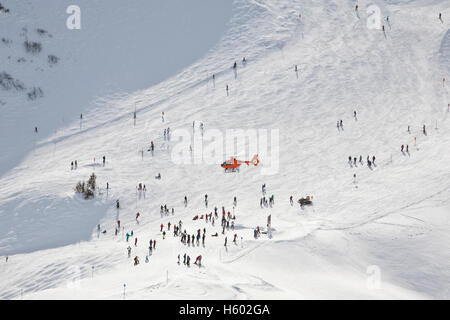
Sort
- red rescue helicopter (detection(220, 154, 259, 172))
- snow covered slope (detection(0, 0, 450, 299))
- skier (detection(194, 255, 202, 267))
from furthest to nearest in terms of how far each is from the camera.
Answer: red rescue helicopter (detection(220, 154, 259, 172))
snow covered slope (detection(0, 0, 450, 299))
skier (detection(194, 255, 202, 267))

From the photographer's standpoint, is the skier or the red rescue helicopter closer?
the skier

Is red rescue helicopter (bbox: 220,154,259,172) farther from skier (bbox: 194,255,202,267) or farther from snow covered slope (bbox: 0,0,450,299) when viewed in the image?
skier (bbox: 194,255,202,267)

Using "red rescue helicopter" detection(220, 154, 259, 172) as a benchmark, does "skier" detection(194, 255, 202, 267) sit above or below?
below

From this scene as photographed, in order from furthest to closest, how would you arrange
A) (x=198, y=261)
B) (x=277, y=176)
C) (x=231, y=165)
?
1. (x=231, y=165)
2. (x=277, y=176)
3. (x=198, y=261)

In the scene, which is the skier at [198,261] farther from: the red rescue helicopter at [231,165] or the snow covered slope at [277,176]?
the red rescue helicopter at [231,165]

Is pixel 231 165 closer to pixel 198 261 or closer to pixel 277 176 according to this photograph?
pixel 277 176

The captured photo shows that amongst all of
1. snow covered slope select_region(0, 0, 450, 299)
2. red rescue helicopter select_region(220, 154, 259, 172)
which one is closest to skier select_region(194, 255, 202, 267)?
snow covered slope select_region(0, 0, 450, 299)

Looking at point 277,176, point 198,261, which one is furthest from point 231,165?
point 198,261

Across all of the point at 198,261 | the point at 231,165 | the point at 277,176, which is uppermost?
the point at 231,165

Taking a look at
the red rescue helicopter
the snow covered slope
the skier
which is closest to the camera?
the skier
